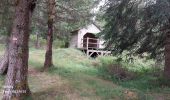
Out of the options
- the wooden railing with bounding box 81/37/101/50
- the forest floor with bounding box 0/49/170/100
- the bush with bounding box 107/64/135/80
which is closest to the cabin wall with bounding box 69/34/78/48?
the wooden railing with bounding box 81/37/101/50

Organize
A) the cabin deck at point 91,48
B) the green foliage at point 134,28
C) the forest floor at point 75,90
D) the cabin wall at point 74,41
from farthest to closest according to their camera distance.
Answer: the cabin wall at point 74,41 < the cabin deck at point 91,48 < the green foliage at point 134,28 < the forest floor at point 75,90

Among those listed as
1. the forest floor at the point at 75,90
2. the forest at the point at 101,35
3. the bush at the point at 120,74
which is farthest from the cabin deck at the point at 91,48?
the forest floor at the point at 75,90

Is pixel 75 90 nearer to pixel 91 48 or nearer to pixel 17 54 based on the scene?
pixel 17 54

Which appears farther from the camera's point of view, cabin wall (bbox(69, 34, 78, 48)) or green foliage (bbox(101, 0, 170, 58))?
cabin wall (bbox(69, 34, 78, 48))

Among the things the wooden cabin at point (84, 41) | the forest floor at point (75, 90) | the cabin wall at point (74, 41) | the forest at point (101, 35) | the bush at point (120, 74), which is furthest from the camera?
the cabin wall at point (74, 41)

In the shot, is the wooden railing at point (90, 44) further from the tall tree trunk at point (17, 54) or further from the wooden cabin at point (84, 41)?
the tall tree trunk at point (17, 54)

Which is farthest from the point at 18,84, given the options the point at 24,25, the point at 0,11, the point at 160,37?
the point at 160,37

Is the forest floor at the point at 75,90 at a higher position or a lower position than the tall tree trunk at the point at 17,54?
lower

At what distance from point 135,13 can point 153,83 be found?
3.39 metres

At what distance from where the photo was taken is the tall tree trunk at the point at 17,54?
8.75m

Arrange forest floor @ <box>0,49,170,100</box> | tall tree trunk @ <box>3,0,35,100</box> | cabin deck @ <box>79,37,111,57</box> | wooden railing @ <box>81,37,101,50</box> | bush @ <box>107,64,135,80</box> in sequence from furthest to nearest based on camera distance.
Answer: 1. wooden railing @ <box>81,37,101,50</box>
2. cabin deck @ <box>79,37,111,57</box>
3. bush @ <box>107,64,135,80</box>
4. forest floor @ <box>0,49,170,100</box>
5. tall tree trunk @ <box>3,0,35,100</box>

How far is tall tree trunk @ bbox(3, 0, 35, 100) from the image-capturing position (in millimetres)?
8750

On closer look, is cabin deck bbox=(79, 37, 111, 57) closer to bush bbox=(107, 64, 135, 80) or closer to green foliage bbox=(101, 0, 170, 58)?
bush bbox=(107, 64, 135, 80)

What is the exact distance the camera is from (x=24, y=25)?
29.0 ft
